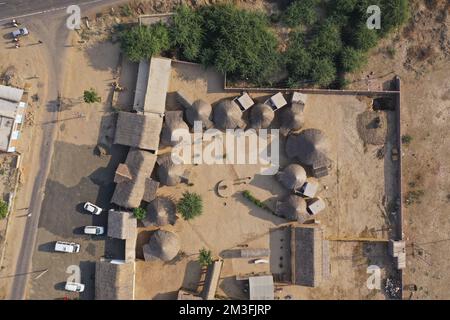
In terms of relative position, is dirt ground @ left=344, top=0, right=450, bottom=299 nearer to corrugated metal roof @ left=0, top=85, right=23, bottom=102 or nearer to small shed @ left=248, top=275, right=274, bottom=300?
small shed @ left=248, top=275, right=274, bottom=300

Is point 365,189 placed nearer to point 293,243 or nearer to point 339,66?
point 293,243

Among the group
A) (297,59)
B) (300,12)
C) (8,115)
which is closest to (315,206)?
(297,59)

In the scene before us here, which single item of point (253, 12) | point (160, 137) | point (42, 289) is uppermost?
point (253, 12)

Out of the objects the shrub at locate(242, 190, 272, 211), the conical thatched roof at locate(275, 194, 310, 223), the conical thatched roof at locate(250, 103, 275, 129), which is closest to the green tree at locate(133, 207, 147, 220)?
the shrub at locate(242, 190, 272, 211)

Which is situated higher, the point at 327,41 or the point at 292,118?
the point at 327,41

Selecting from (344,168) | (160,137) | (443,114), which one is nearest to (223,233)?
(160,137)

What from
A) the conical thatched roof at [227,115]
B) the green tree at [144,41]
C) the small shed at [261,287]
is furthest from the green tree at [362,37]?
the small shed at [261,287]

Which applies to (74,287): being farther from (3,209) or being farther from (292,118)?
(292,118)
